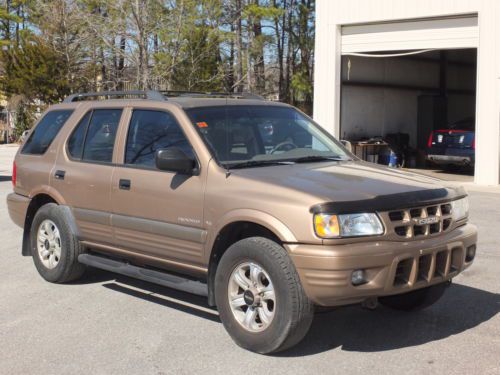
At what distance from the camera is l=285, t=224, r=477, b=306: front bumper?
4.54 meters

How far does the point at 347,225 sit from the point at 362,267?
0.28 m

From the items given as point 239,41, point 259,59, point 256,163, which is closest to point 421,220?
point 256,163

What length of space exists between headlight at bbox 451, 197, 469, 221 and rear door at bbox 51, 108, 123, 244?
112 inches

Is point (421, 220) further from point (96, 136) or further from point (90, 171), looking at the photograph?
point (96, 136)

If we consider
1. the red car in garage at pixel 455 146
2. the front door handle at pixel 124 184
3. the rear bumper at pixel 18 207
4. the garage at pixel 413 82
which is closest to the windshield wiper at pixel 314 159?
the front door handle at pixel 124 184

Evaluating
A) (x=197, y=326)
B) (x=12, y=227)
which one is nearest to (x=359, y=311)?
(x=197, y=326)

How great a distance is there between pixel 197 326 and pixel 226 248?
29.2 inches

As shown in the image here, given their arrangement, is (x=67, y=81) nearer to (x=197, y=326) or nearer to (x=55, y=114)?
(x=55, y=114)

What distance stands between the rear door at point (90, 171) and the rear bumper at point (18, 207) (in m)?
0.59

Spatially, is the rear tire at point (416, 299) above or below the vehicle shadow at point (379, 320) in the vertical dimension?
above

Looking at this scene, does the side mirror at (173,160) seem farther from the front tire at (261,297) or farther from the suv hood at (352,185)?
the front tire at (261,297)

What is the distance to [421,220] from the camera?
4.89 m

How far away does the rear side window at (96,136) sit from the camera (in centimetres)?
645

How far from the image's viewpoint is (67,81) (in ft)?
128
